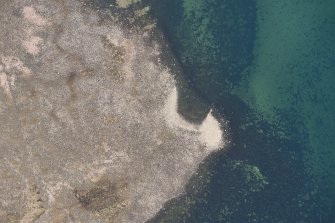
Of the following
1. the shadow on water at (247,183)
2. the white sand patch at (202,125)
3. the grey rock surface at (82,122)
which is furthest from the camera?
the shadow on water at (247,183)

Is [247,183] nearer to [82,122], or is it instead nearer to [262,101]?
[262,101]

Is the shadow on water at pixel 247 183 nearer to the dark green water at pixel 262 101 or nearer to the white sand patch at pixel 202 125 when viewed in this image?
the dark green water at pixel 262 101

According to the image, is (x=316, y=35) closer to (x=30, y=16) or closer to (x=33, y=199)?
(x=30, y=16)

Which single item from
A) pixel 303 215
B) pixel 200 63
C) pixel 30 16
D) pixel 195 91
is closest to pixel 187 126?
Result: pixel 195 91

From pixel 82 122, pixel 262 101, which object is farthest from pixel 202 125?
pixel 82 122

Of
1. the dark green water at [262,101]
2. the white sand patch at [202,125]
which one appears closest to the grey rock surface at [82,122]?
the white sand patch at [202,125]

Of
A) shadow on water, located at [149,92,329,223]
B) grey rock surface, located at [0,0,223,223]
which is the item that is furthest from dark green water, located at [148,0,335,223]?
grey rock surface, located at [0,0,223,223]

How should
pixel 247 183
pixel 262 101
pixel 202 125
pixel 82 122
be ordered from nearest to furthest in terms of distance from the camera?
pixel 82 122 → pixel 202 125 → pixel 247 183 → pixel 262 101
